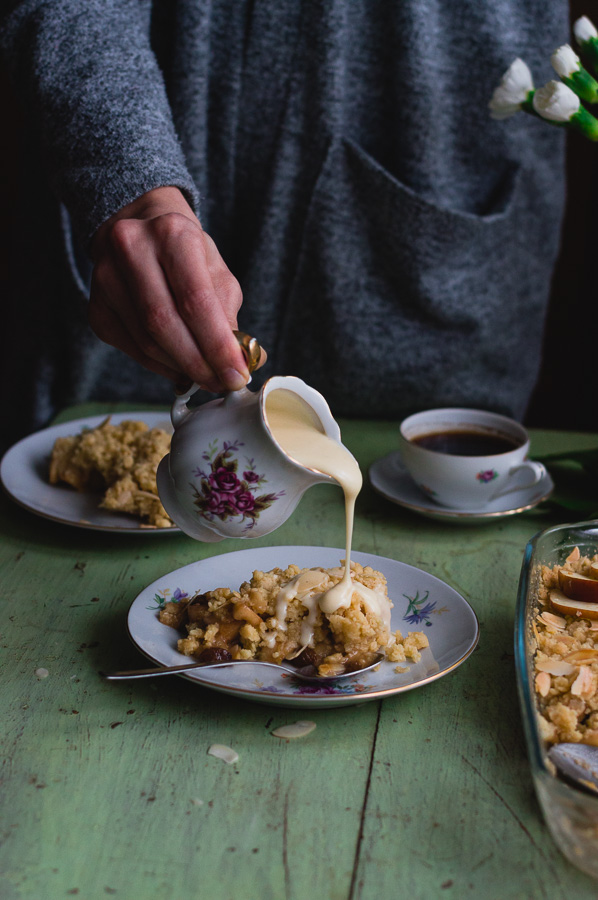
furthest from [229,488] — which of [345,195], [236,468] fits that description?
[345,195]

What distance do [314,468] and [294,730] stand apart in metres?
0.27

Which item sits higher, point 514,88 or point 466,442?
point 514,88

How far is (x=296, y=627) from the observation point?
91cm

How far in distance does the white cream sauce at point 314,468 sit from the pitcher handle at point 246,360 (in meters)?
0.04

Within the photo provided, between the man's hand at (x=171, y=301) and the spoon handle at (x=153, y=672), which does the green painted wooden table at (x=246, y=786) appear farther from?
the man's hand at (x=171, y=301)

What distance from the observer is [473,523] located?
130cm

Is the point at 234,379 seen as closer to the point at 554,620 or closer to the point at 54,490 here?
the point at 554,620

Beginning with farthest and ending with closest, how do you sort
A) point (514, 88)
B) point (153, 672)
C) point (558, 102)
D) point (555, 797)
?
point (514, 88), point (558, 102), point (153, 672), point (555, 797)

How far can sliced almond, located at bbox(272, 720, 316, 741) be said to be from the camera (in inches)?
31.5

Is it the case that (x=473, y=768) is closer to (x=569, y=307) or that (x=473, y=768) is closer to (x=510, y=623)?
(x=510, y=623)

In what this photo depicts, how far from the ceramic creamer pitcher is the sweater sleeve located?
458 mm

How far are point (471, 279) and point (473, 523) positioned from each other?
0.70 m

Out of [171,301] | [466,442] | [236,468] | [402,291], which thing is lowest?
[466,442]

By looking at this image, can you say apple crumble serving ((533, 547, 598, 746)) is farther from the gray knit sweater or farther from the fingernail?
the gray knit sweater
